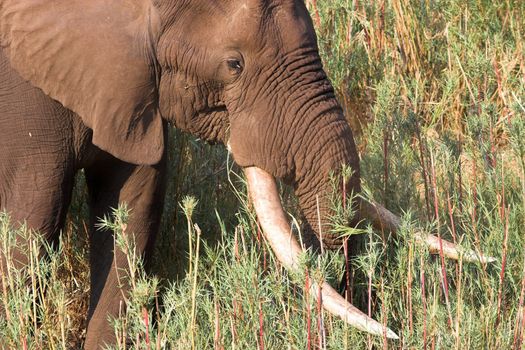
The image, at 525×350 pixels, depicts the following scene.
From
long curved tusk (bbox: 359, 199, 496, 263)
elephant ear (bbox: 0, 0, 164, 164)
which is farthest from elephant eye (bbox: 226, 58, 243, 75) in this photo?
long curved tusk (bbox: 359, 199, 496, 263)

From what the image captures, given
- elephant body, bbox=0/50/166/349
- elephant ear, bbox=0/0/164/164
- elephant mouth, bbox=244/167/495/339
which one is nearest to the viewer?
elephant mouth, bbox=244/167/495/339

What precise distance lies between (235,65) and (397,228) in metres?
0.94

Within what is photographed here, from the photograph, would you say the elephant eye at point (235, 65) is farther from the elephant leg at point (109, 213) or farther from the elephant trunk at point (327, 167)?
the elephant leg at point (109, 213)

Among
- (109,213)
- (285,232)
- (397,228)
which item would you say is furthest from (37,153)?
(397,228)

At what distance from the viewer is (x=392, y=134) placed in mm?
6129

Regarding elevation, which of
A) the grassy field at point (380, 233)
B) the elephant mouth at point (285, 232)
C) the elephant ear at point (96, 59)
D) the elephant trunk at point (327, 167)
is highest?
the elephant ear at point (96, 59)

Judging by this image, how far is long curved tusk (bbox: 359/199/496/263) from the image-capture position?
479cm

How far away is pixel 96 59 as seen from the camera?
4.75 meters

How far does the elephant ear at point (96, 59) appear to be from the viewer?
4730 millimetres

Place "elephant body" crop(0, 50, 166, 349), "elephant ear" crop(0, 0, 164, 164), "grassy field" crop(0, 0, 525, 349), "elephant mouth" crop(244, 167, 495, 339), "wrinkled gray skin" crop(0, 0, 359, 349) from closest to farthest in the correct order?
"grassy field" crop(0, 0, 525, 349) < "elephant mouth" crop(244, 167, 495, 339) < "wrinkled gray skin" crop(0, 0, 359, 349) < "elephant ear" crop(0, 0, 164, 164) < "elephant body" crop(0, 50, 166, 349)

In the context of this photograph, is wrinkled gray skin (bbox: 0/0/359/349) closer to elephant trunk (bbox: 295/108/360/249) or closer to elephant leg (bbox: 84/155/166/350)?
elephant trunk (bbox: 295/108/360/249)

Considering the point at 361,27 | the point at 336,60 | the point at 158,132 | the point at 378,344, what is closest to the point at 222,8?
the point at 158,132

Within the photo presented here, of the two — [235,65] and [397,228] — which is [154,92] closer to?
[235,65]

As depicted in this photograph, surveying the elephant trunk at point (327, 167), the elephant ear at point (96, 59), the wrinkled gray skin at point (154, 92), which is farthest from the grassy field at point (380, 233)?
the elephant ear at point (96, 59)
